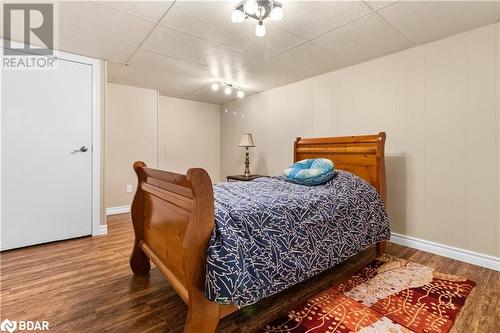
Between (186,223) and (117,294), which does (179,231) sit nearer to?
(186,223)

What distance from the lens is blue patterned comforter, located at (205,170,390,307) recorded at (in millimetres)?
1129

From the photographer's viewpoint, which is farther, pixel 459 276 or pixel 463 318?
pixel 459 276

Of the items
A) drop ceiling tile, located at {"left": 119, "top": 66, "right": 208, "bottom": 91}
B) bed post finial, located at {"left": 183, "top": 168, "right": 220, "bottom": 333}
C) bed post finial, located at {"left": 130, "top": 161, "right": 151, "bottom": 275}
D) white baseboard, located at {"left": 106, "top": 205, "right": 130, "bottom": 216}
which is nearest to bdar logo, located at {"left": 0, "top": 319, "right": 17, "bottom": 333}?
bed post finial, located at {"left": 130, "top": 161, "right": 151, "bottom": 275}

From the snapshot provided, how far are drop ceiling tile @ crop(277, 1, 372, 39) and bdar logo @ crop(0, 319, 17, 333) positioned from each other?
271cm

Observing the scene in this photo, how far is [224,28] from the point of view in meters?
2.18

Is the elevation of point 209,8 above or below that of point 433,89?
above

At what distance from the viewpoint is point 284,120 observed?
12.9 ft

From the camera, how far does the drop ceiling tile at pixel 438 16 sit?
1842mm

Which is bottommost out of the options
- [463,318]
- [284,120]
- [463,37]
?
[463,318]

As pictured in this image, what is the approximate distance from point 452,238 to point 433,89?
146 cm

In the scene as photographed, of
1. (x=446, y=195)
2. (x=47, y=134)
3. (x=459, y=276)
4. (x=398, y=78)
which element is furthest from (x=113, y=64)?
(x=459, y=276)

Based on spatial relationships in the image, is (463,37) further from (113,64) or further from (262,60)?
(113,64)

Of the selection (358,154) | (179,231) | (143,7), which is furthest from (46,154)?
(358,154)

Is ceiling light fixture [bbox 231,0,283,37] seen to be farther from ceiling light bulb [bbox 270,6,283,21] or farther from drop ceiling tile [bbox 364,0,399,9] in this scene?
drop ceiling tile [bbox 364,0,399,9]
